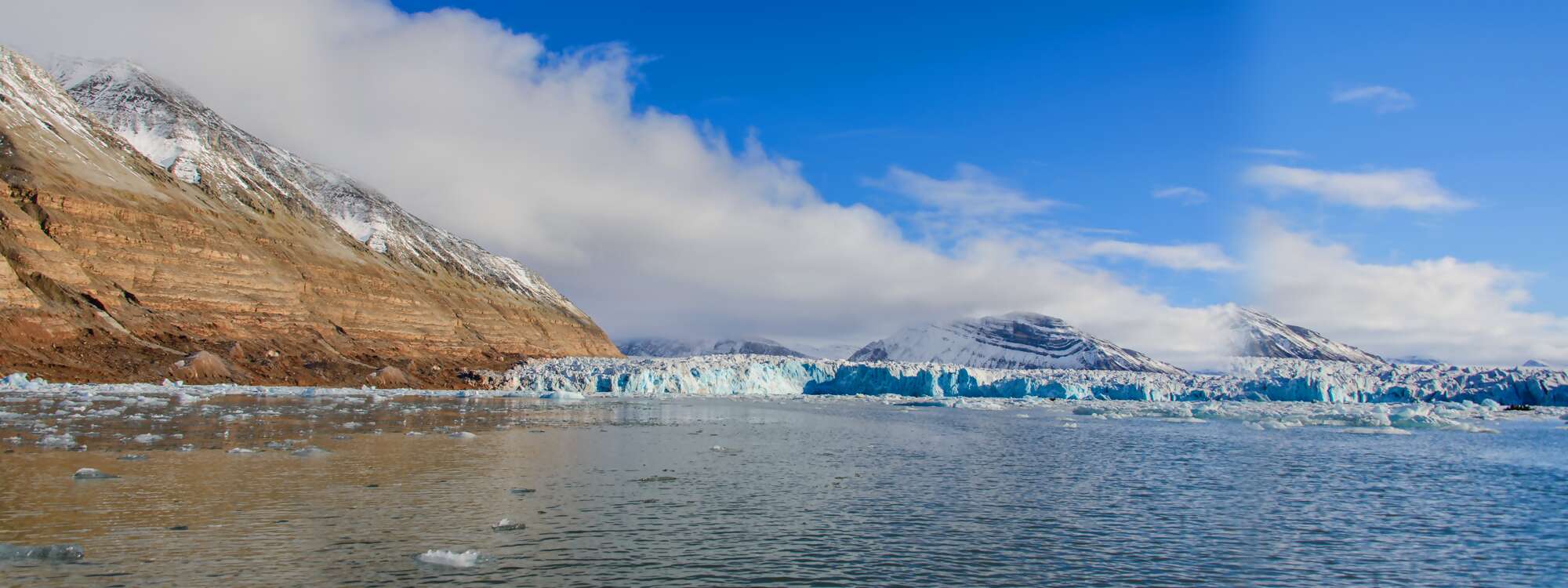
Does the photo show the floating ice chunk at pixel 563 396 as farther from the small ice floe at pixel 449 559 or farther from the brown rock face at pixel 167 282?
the small ice floe at pixel 449 559

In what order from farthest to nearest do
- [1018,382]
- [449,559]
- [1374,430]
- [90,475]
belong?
[1018,382] → [1374,430] → [90,475] → [449,559]

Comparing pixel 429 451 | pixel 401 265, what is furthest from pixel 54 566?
pixel 401 265

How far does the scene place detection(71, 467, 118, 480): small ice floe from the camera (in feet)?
47.8

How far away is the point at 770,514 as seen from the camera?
13828 millimetres

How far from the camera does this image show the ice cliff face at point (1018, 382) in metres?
79.1

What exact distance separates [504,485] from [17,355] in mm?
57110

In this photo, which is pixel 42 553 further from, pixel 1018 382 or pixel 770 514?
pixel 1018 382

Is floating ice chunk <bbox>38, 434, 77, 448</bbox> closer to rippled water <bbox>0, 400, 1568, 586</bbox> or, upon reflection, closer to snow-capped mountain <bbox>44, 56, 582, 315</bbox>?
rippled water <bbox>0, 400, 1568, 586</bbox>

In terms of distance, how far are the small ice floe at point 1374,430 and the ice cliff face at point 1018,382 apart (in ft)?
140

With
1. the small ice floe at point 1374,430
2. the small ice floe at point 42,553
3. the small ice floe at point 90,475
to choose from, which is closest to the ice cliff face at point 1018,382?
the small ice floe at point 1374,430

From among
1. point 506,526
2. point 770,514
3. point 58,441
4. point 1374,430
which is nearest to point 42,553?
point 506,526

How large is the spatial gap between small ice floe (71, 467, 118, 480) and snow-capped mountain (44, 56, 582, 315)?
10229cm

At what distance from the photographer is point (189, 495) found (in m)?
13.6

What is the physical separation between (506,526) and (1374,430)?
42657mm
